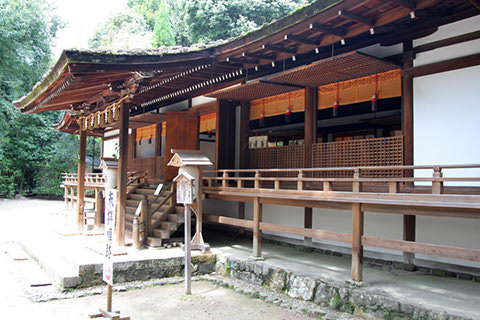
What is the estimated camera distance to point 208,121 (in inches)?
509

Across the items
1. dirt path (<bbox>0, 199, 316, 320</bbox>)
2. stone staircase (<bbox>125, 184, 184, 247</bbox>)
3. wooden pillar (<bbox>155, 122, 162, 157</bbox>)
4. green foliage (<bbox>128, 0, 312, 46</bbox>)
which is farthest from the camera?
green foliage (<bbox>128, 0, 312, 46</bbox>)

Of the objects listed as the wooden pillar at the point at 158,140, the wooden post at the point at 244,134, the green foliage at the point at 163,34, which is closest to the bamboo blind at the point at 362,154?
the wooden post at the point at 244,134

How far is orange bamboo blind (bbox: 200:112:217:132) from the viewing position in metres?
12.7

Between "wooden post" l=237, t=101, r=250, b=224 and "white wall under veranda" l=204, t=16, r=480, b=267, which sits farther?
"wooden post" l=237, t=101, r=250, b=224

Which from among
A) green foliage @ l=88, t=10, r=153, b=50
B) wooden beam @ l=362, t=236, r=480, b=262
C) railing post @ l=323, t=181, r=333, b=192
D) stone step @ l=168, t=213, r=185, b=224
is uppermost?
green foliage @ l=88, t=10, r=153, b=50

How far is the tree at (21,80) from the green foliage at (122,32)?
1057 cm

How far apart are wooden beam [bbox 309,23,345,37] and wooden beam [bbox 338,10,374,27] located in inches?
23.5

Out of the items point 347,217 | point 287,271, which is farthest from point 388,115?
point 287,271

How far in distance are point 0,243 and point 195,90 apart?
8.87 metres

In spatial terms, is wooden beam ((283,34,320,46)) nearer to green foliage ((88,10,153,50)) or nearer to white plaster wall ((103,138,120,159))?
white plaster wall ((103,138,120,159))

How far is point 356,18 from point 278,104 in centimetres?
416

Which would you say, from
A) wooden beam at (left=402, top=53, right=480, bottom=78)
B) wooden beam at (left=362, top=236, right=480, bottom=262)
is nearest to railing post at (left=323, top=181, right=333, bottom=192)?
wooden beam at (left=362, top=236, right=480, bottom=262)

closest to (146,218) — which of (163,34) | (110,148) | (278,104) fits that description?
(278,104)

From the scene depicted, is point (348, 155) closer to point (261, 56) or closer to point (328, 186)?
point (328, 186)
